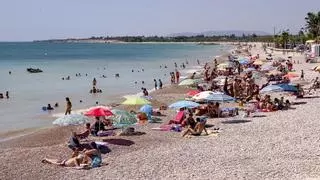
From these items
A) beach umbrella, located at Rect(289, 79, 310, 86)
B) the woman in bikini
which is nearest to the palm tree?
beach umbrella, located at Rect(289, 79, 310, 86)

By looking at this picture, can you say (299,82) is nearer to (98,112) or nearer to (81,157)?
(98,112)

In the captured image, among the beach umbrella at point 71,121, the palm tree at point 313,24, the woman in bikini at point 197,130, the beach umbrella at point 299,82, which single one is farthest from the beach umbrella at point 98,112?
the palm tree at point 313,24

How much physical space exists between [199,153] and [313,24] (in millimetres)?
82703

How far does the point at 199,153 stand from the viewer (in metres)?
15.3

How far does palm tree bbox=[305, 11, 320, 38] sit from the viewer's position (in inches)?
3499

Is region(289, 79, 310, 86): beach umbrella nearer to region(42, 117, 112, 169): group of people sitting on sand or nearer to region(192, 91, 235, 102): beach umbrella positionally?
region(192, 91, 235, 102): beach umbrella

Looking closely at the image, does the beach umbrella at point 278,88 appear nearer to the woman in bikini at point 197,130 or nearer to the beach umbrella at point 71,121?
the woman in bikini at point 197,130

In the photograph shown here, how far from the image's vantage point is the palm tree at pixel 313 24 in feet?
292

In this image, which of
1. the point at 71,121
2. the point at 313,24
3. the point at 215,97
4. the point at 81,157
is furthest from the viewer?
the point at 313,24

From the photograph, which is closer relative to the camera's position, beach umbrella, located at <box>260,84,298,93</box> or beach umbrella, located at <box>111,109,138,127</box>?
beach umbrella, located at <box>111,109,138,127</box>

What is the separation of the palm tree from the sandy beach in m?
71.5

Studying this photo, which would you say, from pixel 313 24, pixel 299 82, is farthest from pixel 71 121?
pixel 313 24

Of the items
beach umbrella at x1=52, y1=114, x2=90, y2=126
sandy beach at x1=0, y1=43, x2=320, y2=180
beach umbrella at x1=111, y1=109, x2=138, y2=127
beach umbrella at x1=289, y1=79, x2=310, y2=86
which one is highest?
beach umbrella at x1=52, y1=114, x2=90, y2=126

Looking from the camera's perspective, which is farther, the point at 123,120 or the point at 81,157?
the point at 123,120
